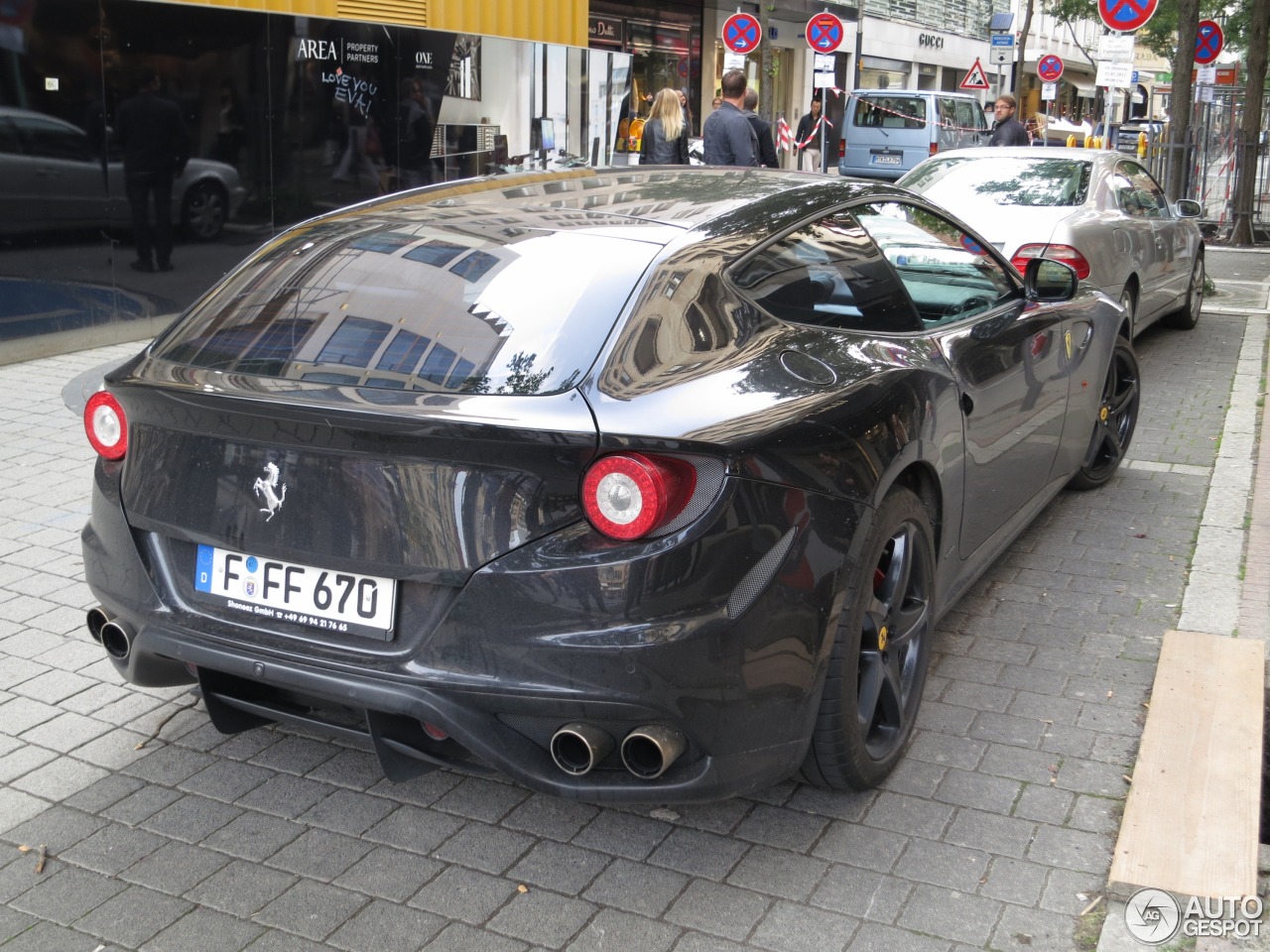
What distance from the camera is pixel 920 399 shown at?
3670 millimetres

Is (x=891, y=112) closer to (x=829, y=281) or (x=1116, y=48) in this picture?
(x=1116, y=48)

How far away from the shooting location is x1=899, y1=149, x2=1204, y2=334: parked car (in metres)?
8.54

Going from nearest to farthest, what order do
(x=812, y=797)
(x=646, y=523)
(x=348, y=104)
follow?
(x=646, y=523) < (x=812, y=797) < (x=348, y=104)

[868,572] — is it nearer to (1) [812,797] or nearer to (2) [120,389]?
(1) [812,797]

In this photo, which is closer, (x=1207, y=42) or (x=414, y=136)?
(x=414, y=136)

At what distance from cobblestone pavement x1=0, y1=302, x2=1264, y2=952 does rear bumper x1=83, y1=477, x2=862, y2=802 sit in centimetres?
31

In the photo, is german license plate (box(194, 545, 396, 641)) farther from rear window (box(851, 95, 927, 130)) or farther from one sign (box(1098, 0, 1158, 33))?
rear window (box(851, 95, 927, 130))

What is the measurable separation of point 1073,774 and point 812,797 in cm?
71

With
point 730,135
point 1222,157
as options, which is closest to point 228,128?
point 730,135

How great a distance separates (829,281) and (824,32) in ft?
65.0

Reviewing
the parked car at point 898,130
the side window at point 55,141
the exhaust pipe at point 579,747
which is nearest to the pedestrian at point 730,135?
the side window at point 55,141

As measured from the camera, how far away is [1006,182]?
30.6 ft

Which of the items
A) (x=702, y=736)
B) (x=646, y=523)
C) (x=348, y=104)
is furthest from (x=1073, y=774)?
(x=348, y=104)

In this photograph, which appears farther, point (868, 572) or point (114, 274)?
point (114, 274)
